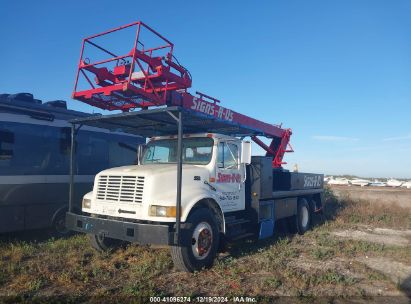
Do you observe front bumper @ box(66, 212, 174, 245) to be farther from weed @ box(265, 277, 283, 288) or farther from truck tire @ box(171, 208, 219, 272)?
weed @ box(265, 277, 283, 288)

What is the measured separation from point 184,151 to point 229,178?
3.66ft

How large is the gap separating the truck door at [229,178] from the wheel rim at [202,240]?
839 millimetres

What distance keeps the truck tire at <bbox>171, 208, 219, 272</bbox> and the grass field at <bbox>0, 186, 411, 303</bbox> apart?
0.19 meters

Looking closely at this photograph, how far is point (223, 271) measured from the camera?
648 centimetres

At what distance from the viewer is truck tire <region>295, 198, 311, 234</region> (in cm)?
1080

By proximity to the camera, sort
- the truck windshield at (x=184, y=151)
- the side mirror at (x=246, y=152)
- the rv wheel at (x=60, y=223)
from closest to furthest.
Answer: the side mirror at (x=246, y=152), the truck windshield at (x=184, y=151), the rv wheel at (x=60, y=223)

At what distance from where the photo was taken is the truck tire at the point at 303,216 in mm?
10801

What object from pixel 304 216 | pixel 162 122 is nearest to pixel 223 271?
pixel 162 122

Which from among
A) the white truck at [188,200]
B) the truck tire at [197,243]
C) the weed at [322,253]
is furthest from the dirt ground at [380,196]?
the truck tire at [197,243]

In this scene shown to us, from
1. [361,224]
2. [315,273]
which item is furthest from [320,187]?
[315,273]

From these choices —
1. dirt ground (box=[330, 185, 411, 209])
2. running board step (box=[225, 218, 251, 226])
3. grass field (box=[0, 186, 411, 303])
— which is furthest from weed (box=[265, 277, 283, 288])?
dirt ground (box=[330, 185, 411, 209])

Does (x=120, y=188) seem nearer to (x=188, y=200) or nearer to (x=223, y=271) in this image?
(x=188, y=200)

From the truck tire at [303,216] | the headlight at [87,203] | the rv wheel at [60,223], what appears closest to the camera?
the headlight at [87,203]

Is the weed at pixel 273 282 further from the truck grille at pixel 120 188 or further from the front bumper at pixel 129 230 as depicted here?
the truck grille at pixel 120 188
